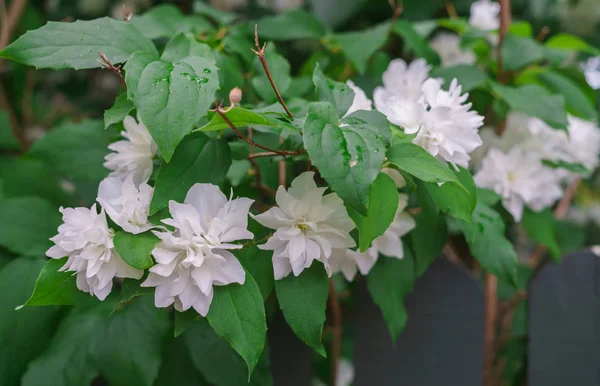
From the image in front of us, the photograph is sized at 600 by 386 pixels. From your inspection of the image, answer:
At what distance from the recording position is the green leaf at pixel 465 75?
3.03ft

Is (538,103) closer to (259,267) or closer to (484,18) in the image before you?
(484,18)

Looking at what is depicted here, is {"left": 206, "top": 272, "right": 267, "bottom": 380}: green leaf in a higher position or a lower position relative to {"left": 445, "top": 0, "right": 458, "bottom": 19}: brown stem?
higher

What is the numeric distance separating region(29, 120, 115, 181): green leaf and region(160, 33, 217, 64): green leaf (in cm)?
29

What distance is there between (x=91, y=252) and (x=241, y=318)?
170mm

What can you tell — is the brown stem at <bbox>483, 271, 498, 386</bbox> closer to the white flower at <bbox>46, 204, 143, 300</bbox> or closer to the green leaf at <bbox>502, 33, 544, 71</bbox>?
the green leaf at <bbox>502, 33, 544, 71</bbox>

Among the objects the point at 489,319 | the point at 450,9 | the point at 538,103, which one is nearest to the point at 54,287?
the point at 538,103

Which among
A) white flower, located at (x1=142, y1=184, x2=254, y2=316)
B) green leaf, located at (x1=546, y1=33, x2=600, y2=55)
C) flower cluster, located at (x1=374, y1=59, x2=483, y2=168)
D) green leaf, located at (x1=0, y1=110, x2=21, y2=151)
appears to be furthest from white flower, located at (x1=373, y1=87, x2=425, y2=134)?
green leaf, located at (x1=0, y1=110, x2=21, y2=151)

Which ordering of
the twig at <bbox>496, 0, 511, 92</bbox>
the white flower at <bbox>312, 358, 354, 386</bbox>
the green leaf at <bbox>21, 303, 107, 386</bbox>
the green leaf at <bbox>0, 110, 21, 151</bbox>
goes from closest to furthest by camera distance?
1. the green leaf at <bbox>21, 303, 107, 386</bbox>
2. the twig at <bbox>496, 0, 511, 92</bbox>
3. the green leaf at <bbox>0, 110, 21, 151</bbox>
4. the white flower at <bbox>312, 358, 354, 386</bbox>

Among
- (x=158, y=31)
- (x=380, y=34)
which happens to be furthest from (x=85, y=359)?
(x=380, y=34)

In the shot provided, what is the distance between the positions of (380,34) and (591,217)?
50.3 inches

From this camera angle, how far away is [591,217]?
1.89m

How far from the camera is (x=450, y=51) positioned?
1280 millimetres

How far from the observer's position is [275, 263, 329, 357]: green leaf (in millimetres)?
601

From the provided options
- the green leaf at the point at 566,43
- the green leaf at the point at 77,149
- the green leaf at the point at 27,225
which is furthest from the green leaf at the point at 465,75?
the green leaf at the point at 27,225
